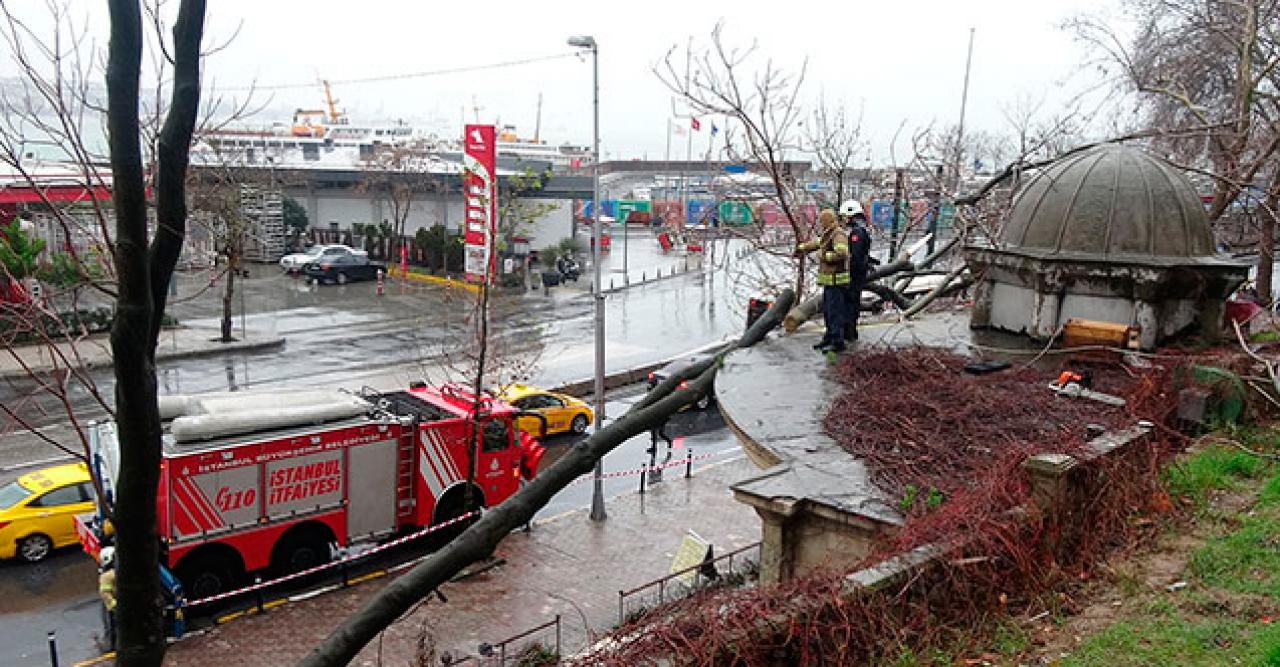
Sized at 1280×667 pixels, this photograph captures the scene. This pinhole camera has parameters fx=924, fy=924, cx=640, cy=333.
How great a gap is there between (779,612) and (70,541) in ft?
45.7

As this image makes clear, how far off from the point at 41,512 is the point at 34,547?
57 cm

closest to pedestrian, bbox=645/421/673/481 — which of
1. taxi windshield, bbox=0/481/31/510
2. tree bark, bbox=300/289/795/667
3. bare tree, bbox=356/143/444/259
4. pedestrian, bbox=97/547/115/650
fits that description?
pedestrian, bbox=97/547/115/650

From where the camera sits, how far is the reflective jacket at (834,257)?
12.5 m

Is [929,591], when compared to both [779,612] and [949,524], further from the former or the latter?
[779,612]

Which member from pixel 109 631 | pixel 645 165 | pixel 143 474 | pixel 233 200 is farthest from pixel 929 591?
pixel 645 165

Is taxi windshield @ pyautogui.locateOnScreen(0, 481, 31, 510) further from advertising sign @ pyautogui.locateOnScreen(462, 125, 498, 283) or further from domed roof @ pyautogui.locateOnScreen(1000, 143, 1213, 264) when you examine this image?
domed roof @ pyautogui.locateOnScreen(1000, 143, 1213, 264)

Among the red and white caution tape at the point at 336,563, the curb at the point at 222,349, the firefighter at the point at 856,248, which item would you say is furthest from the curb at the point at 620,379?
the firefighter at the point at 856,248

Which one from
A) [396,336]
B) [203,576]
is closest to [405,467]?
[203,576]

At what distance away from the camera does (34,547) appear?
48.3ft

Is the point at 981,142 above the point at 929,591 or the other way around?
above

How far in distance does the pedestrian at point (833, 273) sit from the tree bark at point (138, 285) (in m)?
9.87

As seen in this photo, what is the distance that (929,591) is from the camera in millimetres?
6328

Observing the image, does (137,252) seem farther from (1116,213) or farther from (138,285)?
(1116,213)

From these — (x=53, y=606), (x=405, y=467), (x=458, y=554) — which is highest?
(x=458, y=554)
